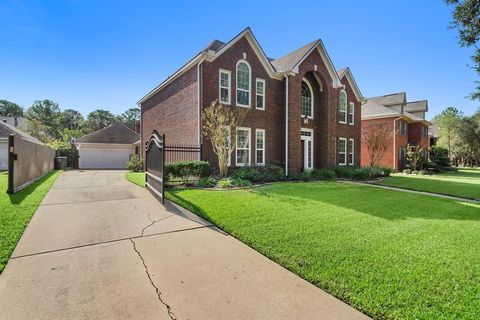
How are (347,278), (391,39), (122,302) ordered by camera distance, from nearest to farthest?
1. (122,302)
2. (347,278)
3. (391,39)

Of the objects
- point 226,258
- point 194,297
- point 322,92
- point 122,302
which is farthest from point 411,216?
point 322,92

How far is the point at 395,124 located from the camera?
24422mm

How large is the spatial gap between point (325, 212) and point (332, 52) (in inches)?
570

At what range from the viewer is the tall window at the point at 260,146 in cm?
1445

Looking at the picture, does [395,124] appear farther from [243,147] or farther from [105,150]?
[105,150]

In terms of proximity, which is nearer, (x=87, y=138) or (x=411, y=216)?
(x=411, y=216)

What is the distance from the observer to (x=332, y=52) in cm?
1711

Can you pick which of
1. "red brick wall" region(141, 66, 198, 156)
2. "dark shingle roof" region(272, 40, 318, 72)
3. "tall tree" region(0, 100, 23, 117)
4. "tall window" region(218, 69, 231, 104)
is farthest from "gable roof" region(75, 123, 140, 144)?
"tall tree" region(0, 100, 23, 117)

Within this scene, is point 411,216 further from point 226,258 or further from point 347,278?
point 226,258

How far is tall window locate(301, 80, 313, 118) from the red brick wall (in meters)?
7.79

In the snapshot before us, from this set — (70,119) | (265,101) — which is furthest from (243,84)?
(70,119)

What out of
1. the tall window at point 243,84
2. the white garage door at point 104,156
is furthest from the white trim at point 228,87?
the white garage door at point 104,156

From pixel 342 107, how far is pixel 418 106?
1887 cm

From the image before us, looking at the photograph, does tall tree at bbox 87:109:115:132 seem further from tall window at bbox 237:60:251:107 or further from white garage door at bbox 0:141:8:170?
tall window at bbox 237:60:251:107
